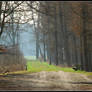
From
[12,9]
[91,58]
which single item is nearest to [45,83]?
[12,9]

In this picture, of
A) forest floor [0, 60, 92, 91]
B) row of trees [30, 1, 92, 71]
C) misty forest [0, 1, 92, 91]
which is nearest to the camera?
forest floor [0, 60, 92, 91]

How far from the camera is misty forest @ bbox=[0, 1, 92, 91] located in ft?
15.8

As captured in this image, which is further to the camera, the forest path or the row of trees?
the row of trees

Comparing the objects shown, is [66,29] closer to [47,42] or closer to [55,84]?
[47,42]

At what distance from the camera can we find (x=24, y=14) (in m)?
6.33

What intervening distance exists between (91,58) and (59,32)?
2.45 m

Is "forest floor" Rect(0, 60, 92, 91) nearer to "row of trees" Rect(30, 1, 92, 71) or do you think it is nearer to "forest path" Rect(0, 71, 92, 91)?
"forest path" Rect(0, 71, 92, 91)

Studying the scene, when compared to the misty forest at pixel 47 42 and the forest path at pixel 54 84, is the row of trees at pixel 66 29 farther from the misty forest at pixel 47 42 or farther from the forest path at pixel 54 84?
the forest path at pixel 54 84

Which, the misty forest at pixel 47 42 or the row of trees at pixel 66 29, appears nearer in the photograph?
the misty forest at pixel 47 42

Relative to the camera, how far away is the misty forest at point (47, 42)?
4.80 metres

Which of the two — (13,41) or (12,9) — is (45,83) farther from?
(13,41)

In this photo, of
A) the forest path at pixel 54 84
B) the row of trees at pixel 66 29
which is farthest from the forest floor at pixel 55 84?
the row of trees at pixel 66 29

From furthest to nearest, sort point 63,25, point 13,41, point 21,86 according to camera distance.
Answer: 1. point 13,41
2. point 63,25
3. point 21,86

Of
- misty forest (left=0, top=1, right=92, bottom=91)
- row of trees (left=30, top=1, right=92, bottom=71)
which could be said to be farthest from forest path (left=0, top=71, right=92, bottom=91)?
row of trees (left=30, top=1, right=92, bottom=71)
